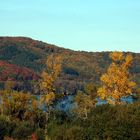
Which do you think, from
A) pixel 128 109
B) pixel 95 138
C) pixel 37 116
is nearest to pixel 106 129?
pixel 95 138

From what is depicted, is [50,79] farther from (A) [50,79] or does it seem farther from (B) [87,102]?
(B) [87,102]

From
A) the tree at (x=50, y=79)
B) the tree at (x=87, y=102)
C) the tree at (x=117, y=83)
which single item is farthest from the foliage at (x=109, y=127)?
the tree at (x=87, y=102)

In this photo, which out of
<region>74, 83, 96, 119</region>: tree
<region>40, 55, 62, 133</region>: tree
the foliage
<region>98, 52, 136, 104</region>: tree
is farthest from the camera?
<region>74, 83, 96, 119</region>: tree

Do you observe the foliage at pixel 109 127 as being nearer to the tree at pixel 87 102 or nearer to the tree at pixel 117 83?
the tree at pixel 117 83

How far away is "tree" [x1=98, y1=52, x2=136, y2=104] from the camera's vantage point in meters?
68.8

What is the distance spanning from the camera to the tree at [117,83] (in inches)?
2707

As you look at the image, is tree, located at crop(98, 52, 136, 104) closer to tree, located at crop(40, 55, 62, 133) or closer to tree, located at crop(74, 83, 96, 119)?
tree, located at crop(40, 55, 62, 133)

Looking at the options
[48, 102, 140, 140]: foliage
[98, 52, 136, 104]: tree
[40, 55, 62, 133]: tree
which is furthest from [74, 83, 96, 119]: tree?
[48, 102, 140, 140]: foliage

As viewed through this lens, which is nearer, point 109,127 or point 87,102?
point 109,127

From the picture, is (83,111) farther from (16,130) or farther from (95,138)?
(95,138)

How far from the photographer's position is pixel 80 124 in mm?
67375

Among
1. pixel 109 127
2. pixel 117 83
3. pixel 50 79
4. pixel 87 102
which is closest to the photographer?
pixel 109 127

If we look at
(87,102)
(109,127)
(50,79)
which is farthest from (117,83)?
(87,102)

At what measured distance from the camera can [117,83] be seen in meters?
69.0
